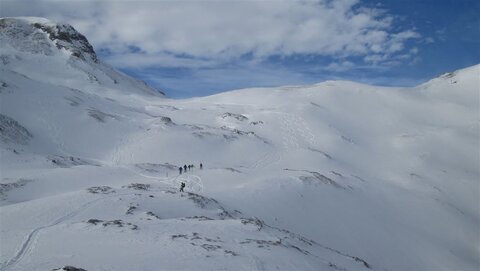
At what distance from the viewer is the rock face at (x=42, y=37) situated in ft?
427

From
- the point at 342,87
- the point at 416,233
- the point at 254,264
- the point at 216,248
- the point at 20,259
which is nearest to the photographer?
the point at 20,259

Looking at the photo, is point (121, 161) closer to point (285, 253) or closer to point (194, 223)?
point (194, 223)

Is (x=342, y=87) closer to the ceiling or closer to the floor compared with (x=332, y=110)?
closer to the ceiling

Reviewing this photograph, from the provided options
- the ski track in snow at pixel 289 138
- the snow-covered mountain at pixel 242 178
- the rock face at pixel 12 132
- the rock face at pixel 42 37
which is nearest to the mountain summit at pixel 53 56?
the rock face at pixel 42 37

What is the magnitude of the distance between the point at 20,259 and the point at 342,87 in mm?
108336

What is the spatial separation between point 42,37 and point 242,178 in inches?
4793

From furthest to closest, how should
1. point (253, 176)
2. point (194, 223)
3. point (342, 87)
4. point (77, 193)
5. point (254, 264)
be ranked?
point (342, 87), point (253, 176), point (77, 193), point (194, 223), point (254, 264)

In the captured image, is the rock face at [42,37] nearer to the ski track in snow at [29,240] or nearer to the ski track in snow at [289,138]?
the ski track in snow at [289,138]

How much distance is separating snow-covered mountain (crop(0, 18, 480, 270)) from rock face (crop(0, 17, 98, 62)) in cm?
1127

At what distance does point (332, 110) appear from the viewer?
324 feet

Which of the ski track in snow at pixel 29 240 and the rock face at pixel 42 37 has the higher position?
the rock face at pixel 42 37

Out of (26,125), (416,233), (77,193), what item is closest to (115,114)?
(26,125)

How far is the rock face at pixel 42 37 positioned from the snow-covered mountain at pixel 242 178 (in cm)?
1127

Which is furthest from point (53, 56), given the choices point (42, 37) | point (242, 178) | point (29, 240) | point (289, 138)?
point (29, 240)
